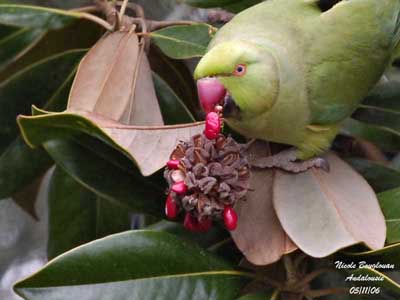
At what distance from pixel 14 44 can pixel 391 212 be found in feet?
2.07

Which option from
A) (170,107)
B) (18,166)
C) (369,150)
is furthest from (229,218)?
(369,150)

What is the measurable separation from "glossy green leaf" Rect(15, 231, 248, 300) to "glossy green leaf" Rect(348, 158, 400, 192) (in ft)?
0.98

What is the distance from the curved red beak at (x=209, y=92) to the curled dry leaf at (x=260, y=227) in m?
0.13

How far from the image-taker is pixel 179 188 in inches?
29.3

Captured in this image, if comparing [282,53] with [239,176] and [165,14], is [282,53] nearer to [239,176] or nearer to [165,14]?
[239,176]

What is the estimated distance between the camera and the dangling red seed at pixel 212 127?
769 mm

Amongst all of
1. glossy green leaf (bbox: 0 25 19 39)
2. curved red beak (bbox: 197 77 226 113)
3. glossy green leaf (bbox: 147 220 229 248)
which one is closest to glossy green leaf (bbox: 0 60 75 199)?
glossy green leaf (bbox: 0 25 19 39)

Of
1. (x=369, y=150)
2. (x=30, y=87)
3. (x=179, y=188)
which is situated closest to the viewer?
(x=179, y=188)

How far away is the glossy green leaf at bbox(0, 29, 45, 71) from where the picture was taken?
105 centimetres

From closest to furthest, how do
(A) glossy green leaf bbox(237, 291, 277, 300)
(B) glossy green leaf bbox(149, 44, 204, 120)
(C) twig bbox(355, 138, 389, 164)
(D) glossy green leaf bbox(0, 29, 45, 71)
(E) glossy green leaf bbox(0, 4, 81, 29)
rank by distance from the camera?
(A) glossy green leaf bbox(237, 291, 277, 300) → (E) glossy green leaf bbox(0, 4, 81, 29) → (D) glossy green leaf bbox(0, 29, 45, 71) → (B) glossy green leaf bbox(149, 44, 204, 120) → (C) twig bbox(355, 138, 389, 164)

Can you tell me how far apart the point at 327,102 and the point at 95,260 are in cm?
39

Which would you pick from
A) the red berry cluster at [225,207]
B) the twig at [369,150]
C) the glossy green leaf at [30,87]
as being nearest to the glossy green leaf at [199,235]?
the red berry cluster at [225,207]

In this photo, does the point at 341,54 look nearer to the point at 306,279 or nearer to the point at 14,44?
the point at 306,279

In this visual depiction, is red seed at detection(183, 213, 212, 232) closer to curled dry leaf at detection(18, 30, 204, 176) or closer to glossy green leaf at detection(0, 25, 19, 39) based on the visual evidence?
curled dry leaf at detection(18, 30, 204, 176)
